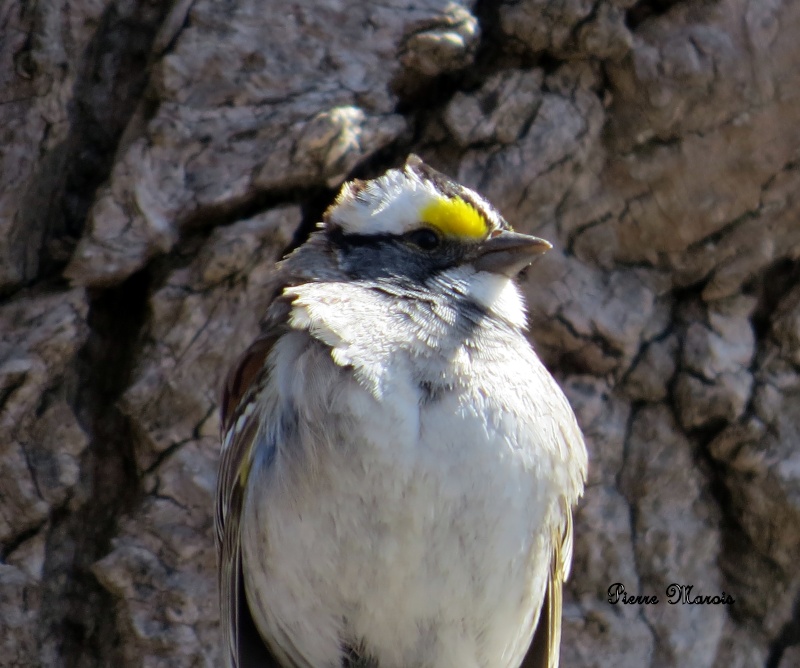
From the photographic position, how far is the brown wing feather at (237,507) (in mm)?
3490

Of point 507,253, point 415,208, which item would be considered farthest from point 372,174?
point 507,253

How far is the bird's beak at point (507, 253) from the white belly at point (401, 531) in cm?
62

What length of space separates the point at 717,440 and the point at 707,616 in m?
0.74

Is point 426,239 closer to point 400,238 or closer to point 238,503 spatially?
point 400,238

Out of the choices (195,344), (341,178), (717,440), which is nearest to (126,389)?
(195,344)

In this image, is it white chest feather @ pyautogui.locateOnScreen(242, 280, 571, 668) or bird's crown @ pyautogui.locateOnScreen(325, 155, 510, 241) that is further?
bird's crown @ pyautogui.locateOnScreen(325, 155, 510, 241)

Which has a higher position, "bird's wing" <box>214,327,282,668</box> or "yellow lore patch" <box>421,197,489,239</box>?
"yellow lore patch" <box>421,197,489,239</box>

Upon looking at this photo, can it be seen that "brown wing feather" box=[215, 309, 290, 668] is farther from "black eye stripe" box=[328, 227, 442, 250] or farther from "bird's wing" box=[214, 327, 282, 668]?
"black eye stripe" box=[328, 227, 442, 250]
